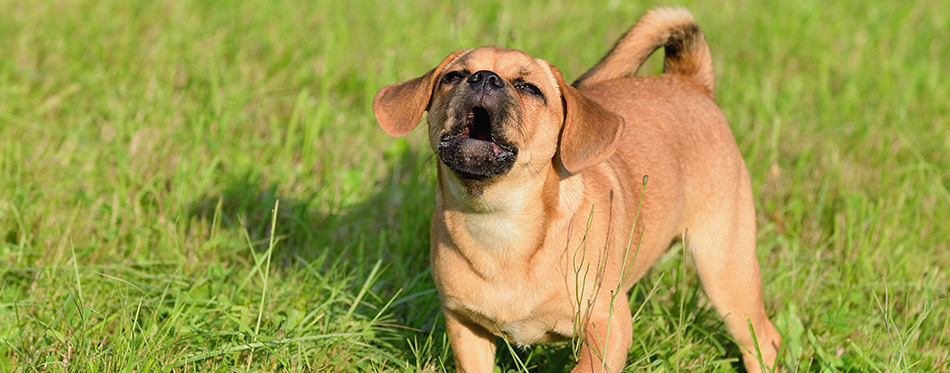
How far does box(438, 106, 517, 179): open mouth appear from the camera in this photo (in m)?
3.18

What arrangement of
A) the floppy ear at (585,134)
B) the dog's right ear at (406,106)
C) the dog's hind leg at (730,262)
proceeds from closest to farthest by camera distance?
1. the floppy ear at (585,134)
2. the dog's right ear at (406,106)
3. the dog's hind leg at (730,262)

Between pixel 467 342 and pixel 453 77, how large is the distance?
3.40 ft

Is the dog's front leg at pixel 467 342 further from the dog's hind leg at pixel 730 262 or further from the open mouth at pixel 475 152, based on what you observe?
the dog's hind leg at pixel 730 262

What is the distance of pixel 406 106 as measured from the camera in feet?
11.7

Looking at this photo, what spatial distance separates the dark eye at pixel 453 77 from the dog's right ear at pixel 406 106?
0.35 ft

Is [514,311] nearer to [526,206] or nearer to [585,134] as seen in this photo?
[526,206]

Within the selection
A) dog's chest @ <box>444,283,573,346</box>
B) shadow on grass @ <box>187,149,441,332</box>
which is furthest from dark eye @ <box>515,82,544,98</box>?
→ shadow on grass @ <box>187,149,441,332</box>

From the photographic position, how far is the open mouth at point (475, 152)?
3182 mm

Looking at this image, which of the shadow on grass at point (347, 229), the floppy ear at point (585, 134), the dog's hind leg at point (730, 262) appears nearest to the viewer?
the floppy ear at point (585, 134)

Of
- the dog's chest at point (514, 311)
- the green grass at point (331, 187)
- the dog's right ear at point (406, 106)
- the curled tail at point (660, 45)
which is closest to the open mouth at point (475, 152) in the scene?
the dog's right ear at point (406, 106)

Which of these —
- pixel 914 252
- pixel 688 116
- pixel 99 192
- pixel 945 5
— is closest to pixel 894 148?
pixel 914 252

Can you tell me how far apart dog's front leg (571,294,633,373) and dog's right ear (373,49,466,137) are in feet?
3.28

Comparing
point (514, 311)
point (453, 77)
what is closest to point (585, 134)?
point (453, 77)

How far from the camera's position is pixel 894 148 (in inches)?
231
